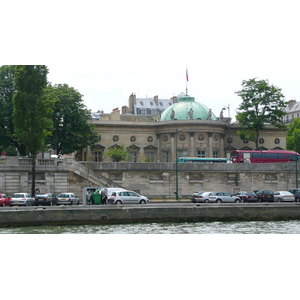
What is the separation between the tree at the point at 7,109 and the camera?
6341 centimetres

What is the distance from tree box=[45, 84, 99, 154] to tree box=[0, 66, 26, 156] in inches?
179

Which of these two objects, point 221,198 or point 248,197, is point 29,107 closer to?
point 221,198

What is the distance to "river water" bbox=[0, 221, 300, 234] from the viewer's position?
34.0 meters

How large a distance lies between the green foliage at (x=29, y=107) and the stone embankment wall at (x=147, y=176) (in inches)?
126

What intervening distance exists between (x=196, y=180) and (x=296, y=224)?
24.6m

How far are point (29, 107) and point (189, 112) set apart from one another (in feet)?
114

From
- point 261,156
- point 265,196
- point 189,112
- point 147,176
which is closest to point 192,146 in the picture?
point 189,112

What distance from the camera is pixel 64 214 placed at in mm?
36969

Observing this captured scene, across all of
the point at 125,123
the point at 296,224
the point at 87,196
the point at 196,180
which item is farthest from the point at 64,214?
the point at 125,123

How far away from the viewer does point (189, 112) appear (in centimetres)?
8425

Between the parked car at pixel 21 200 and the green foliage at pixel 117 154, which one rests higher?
the green foliage at pixel 117 154

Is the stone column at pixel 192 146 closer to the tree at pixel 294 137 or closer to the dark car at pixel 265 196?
the tree at pixel 294 137

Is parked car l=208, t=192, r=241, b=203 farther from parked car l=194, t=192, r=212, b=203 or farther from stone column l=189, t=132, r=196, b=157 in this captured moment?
stone column l=189, t=132, r=196, b=157

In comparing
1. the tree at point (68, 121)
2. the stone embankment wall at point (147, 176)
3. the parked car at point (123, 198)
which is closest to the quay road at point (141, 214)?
the parked car at point (123, 198)
